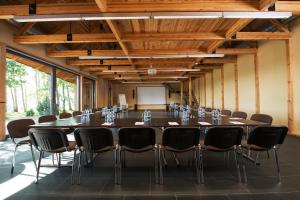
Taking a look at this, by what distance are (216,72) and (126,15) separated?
410 inches

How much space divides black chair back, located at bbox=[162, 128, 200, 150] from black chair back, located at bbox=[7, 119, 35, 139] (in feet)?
8.51

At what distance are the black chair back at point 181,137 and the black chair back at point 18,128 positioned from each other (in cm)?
259

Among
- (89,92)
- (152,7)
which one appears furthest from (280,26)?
(89,92)

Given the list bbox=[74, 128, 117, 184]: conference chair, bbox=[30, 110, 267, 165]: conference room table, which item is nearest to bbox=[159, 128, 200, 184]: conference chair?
bbox=[30, 110, 267, 165]: conference room table

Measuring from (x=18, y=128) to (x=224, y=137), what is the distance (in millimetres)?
3502

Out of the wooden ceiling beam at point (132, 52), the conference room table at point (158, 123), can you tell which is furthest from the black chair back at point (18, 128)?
the wooden ceiling beam at point (132, 52)

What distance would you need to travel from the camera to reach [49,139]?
9.89 feet

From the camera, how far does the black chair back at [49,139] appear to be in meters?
2.96

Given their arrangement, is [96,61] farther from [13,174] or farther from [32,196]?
[32,196]

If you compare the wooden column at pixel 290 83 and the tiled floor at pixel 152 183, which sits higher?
the wooden column at pixel 290 83

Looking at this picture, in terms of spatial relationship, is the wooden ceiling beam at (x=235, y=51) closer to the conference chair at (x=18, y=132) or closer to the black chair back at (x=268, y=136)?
the black chair back at (x=268, y=136)

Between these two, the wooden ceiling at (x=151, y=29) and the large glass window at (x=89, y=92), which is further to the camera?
the large glass window at (x=89, y=92)

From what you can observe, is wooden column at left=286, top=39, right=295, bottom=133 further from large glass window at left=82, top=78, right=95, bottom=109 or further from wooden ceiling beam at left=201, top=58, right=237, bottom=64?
large glass window at left=82, top=78, right=95, bottom=109

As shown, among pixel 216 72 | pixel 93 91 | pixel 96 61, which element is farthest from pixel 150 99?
pixel 96 61
